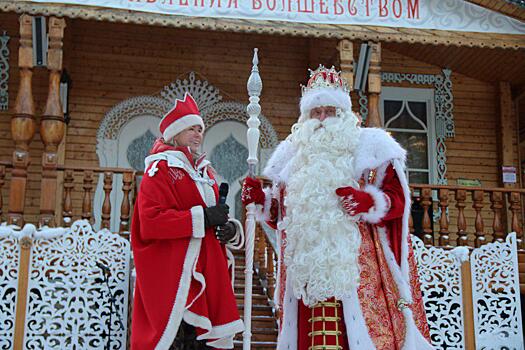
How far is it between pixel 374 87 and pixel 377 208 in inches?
173

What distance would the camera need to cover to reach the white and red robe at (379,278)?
4172mm

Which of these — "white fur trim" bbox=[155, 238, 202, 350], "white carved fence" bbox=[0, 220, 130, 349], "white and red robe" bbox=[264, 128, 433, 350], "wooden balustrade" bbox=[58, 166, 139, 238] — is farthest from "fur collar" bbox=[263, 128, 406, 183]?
"wooden balustrade" bbox=[58, 166, 139, 238]

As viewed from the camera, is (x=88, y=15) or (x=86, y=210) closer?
(x=86, y=210)

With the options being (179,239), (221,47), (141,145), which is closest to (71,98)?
(141,145)

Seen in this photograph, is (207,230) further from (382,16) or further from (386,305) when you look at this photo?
(382,16)

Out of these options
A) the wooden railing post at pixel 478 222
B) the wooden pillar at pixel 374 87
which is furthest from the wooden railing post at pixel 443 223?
the wooden pillar at pixel 374 87

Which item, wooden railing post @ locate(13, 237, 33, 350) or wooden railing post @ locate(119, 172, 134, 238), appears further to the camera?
wooden railing post @ locate(119, 172, 134, 238)

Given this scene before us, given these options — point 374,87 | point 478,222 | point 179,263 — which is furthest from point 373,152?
point 374,87

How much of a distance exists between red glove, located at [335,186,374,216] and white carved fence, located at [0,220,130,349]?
3.20 metres

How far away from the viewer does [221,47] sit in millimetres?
10727

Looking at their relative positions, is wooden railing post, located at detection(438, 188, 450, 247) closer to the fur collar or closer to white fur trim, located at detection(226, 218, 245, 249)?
the fur collar

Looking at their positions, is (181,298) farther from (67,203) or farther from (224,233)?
(67,203)

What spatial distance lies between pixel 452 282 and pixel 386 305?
124 inches

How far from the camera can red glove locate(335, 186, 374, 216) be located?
13.8ft
